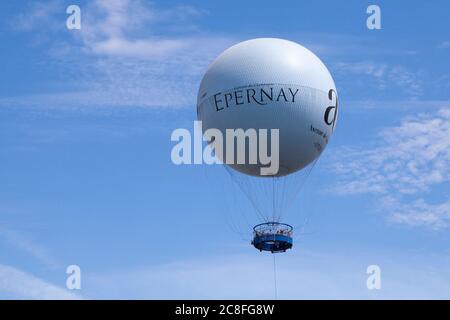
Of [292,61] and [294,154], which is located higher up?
[292,61]

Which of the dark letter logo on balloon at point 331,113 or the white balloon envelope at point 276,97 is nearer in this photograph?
the white balloon envelope at point 276,97

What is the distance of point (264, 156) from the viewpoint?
49.8 meters

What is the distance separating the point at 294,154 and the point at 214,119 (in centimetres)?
485

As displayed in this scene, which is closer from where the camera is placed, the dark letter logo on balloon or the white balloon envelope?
the white balloon envelope

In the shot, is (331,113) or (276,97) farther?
(331,113)
